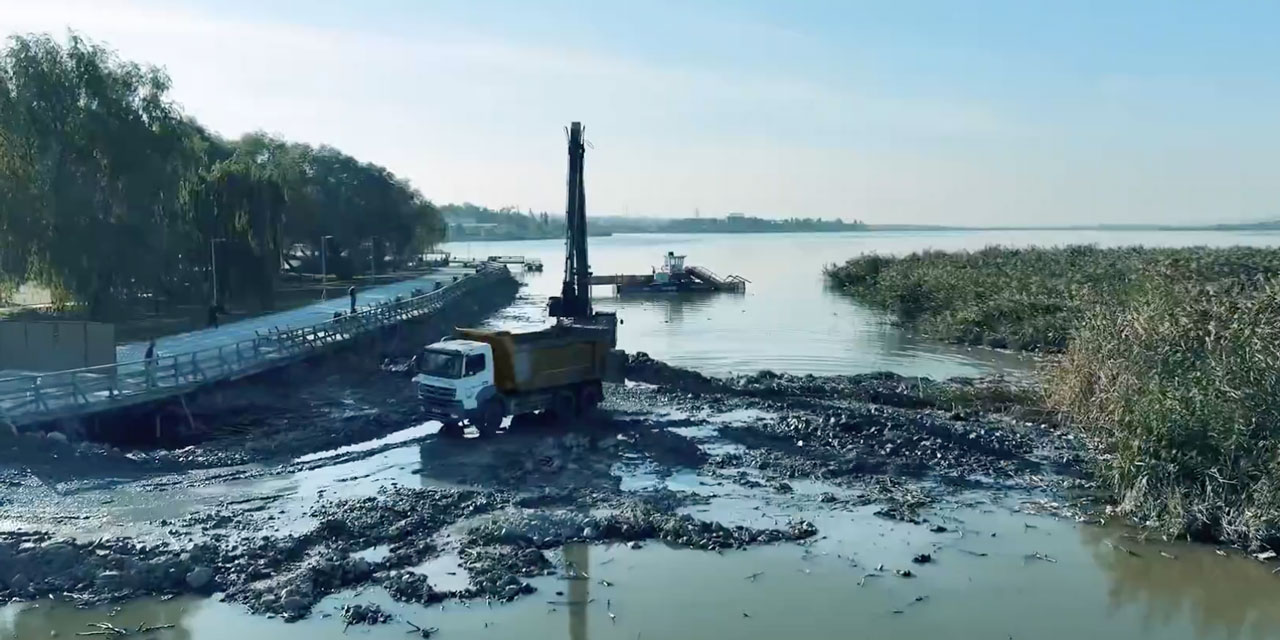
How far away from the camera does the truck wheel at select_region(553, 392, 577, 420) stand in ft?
87.2

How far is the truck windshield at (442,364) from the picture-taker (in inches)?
929

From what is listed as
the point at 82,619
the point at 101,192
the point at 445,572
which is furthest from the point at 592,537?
the point at 101,192

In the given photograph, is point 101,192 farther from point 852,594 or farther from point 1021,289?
point 1021,289

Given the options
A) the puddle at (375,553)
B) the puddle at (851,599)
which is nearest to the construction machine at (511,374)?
the puddle at (375,553)

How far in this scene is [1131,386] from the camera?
20047 millimetres

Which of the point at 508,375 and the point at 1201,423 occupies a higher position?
the point at 1201,423

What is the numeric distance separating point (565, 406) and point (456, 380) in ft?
13.4

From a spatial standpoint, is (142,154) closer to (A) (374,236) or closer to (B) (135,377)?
(B) (135,377)

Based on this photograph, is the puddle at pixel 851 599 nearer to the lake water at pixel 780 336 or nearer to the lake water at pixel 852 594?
the lake water at pixel 852 594

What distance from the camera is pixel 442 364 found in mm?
23797

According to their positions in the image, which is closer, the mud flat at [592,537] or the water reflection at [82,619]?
the water reflection at [82,619]

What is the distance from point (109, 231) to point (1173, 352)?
36.4 metres

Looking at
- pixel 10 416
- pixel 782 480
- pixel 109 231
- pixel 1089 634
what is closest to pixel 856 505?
pixel 782 480

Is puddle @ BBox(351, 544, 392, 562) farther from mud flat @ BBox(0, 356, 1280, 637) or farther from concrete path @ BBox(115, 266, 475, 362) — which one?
concrete path @ BBox(115, 266, 475, 362)
